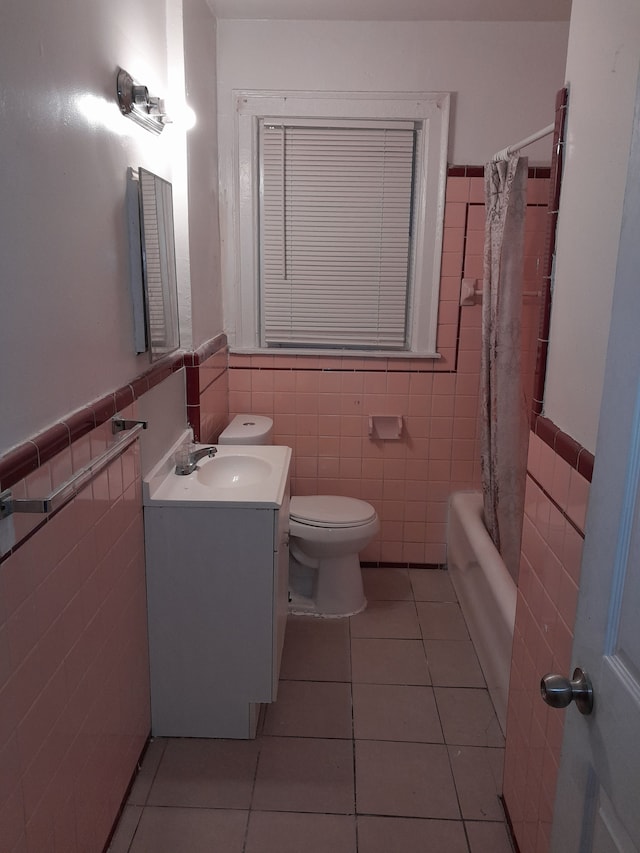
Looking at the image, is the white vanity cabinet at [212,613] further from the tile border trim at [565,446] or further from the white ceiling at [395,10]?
the white ceiling at [395,10]

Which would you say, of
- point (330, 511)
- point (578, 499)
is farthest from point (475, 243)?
point (578, 499)

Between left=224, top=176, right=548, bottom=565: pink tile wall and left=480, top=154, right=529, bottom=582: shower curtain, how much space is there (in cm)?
44

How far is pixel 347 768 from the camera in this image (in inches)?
80.3

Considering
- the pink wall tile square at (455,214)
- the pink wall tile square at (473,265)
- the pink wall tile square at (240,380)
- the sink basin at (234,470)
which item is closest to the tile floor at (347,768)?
the sink basin at (234,470)

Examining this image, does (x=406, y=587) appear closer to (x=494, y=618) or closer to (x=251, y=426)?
(x=494, y=618)

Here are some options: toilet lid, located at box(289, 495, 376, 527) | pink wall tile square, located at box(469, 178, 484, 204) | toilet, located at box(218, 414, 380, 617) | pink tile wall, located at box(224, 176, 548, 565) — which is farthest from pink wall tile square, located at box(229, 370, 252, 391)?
pink wall tile square, located at box(469, 178, 484, 204)

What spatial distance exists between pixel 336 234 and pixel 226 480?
1.35 m

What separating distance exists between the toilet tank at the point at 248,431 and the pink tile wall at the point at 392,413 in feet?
0.58

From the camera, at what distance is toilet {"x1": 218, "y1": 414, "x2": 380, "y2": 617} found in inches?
111


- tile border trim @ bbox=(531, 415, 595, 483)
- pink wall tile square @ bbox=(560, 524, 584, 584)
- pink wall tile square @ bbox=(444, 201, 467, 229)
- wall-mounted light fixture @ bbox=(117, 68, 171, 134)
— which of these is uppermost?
wall-mounted light fixture @ bbox=(117, 68, 171, 134)

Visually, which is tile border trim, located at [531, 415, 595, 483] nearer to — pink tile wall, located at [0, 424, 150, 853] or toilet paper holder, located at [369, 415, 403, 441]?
pink tile wall, located at [0, 424, 150, 853]

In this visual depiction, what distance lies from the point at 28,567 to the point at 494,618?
1.76 metres

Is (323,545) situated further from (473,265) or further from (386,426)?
(473,265)

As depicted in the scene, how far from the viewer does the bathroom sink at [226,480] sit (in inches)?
79.9
